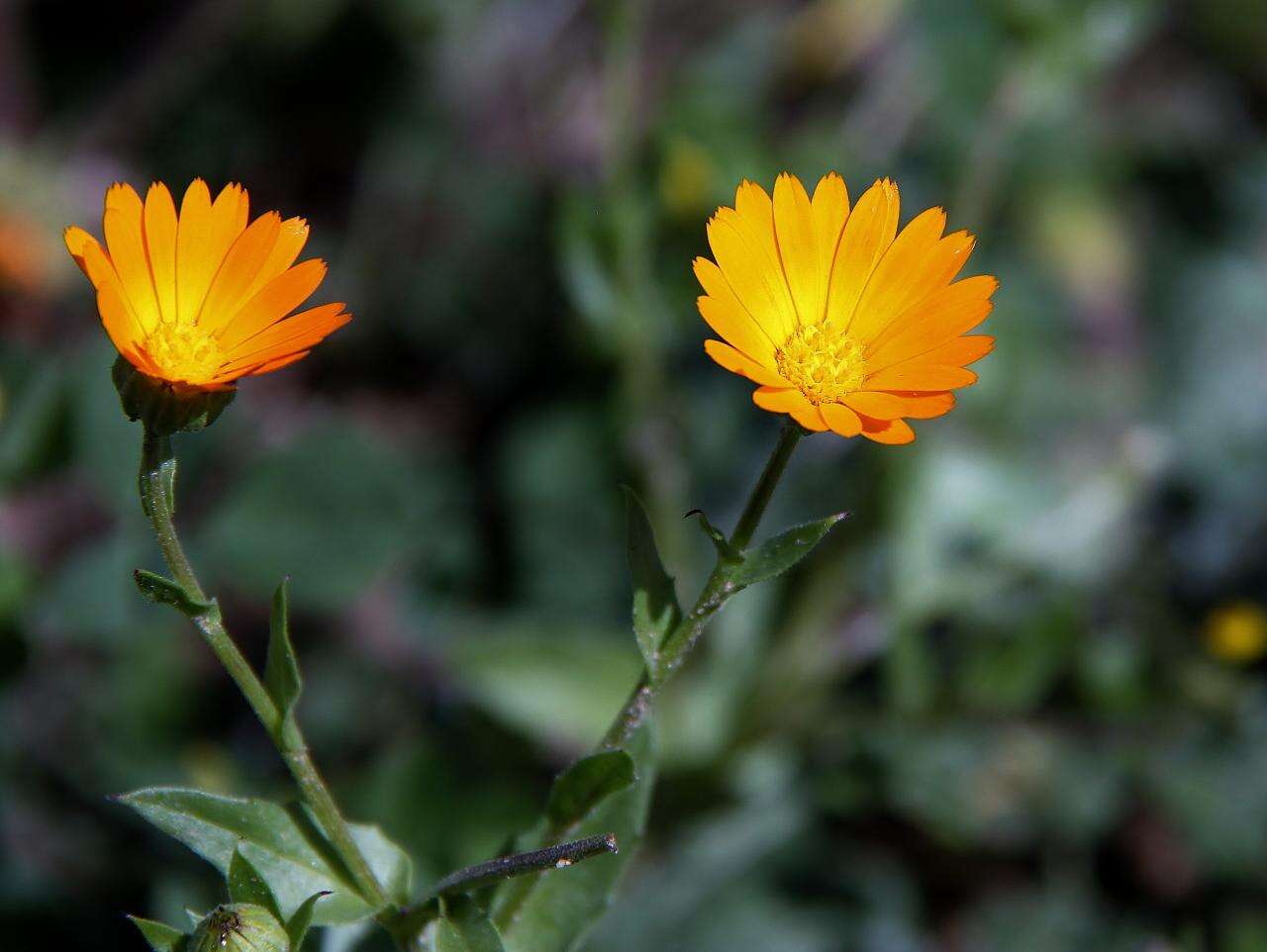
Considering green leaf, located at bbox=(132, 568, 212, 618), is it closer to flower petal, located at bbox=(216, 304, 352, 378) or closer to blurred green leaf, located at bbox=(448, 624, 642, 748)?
flower petal, located at bbox=(216, 304, 352, 378)

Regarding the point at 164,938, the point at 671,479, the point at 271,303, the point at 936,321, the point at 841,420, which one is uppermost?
the point at 671,479

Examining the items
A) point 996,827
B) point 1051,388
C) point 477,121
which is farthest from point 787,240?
point 477,121

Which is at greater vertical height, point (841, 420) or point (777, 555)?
point (841, 420)

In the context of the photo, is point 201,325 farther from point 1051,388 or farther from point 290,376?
point 1051,388

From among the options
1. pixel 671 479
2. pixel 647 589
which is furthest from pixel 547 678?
pixel 647 589

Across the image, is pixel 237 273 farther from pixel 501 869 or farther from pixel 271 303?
pixel 501 869

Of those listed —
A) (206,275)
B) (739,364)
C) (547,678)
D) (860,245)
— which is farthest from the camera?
(547,678)
